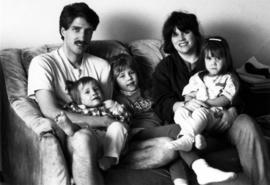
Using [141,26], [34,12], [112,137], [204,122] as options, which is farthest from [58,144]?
[141,26]

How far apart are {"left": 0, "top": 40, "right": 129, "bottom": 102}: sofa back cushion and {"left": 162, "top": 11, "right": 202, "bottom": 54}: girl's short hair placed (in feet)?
0.94

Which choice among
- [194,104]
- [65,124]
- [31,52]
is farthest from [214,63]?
[31,52]

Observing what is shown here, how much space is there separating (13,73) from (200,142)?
1142 mm

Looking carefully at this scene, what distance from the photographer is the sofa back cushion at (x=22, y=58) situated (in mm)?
2586

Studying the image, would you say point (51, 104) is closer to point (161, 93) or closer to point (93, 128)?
point (93, 128)

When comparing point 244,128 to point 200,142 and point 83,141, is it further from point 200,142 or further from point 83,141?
point 83,141

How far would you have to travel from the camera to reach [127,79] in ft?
8.83

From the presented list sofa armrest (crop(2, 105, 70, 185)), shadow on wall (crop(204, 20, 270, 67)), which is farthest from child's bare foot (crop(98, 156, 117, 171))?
shadow on wall (crop(204, 20, 270, 67))

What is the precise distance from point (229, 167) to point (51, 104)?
934mm

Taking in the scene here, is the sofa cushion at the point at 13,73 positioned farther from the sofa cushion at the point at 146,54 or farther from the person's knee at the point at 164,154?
the person's knee at the point at 164,154

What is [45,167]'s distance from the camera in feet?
6.84

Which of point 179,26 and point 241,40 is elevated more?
point 179,26

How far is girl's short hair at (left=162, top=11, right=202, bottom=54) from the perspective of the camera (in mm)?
2701

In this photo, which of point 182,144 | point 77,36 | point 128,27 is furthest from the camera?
point 128,27
